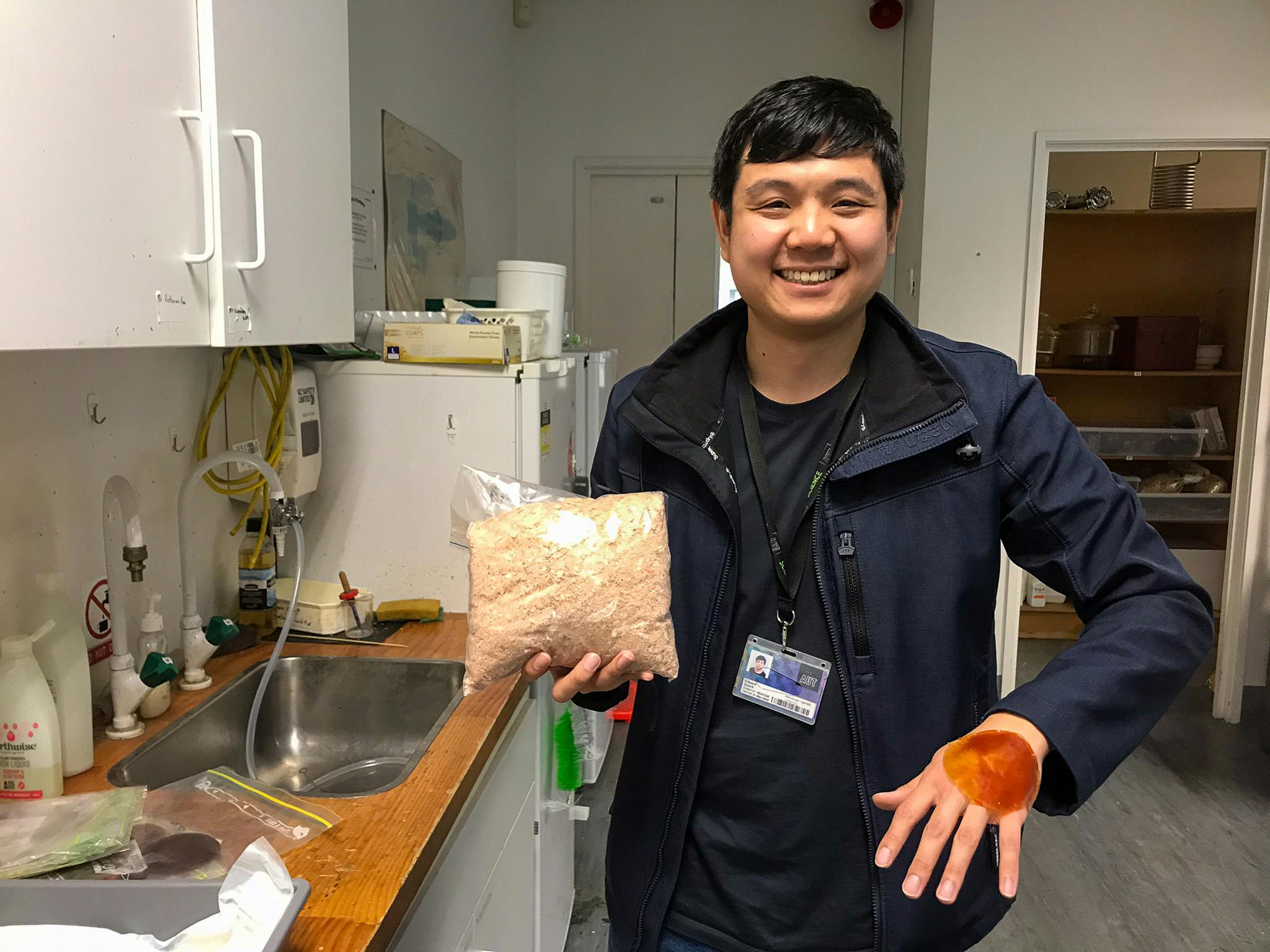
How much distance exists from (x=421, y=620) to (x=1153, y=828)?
253 centimetres

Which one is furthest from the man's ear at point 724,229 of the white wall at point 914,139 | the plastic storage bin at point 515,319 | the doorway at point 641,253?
the doorway at point 641,253

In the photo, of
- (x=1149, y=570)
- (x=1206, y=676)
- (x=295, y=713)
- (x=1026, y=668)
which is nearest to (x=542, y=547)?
(x=1149, y=570)

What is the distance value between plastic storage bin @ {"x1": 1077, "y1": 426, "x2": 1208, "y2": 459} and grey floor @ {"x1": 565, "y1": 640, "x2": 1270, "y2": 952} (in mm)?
1528

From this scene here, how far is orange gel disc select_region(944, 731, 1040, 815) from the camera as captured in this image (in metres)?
0.81

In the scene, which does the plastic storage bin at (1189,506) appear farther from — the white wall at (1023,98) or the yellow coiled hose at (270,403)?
the yellow coiled hose at (270,403)

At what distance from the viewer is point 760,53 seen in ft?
14.9

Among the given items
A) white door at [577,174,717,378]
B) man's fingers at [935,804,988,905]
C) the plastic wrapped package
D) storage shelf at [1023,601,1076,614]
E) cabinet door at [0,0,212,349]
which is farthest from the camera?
storage shelf at [1023,601,1076,614]

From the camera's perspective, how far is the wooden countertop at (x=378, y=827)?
0.99 metres

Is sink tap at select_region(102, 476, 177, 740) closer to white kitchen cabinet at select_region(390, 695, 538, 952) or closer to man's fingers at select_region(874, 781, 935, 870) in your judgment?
white kitchen cabinet at select_region(390, 695, 538, 952)

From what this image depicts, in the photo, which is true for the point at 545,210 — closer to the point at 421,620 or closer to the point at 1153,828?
the point at 421,620

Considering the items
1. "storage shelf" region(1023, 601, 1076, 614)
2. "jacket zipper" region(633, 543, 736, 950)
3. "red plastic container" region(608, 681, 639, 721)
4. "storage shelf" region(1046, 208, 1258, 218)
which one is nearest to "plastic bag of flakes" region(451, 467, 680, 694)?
"jacket zipper" region(633, 543, 736, 950)

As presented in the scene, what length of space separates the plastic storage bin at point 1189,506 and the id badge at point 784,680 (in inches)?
169

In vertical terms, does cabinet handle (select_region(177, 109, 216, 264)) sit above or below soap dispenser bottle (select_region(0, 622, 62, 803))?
above

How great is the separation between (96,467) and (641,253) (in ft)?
12.0
